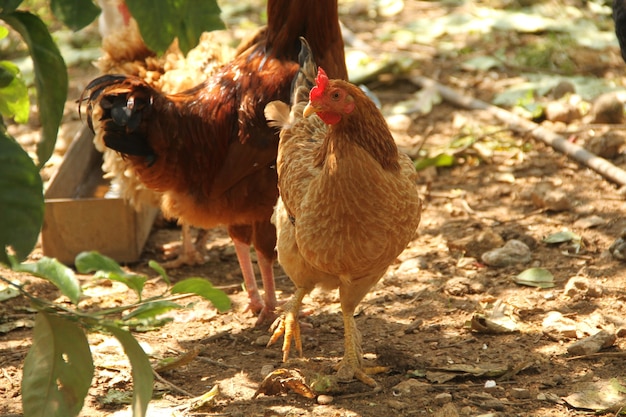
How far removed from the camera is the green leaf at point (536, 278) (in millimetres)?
4211

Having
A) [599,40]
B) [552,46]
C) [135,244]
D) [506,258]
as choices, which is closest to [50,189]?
[135,244]

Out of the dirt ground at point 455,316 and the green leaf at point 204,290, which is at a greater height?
the green leaf at point 204,290

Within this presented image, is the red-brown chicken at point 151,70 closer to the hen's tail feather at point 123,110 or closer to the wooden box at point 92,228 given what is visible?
the wooden box at point 92,228

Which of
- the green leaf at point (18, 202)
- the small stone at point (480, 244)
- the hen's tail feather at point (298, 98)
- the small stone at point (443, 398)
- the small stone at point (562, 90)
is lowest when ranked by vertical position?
the small stone at point (480, 244)

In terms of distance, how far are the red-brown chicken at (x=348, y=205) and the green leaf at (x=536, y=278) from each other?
1.20 meters

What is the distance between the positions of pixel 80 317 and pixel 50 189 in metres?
3.70

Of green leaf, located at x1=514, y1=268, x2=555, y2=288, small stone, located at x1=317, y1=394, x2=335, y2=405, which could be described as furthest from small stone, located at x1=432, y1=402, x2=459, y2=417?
green leaf, located at x1=514, y1=268, x2=555, y2=288

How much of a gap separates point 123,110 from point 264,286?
1.30 metres

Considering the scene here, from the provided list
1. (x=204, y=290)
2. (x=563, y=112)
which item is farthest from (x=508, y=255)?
(x=204, y=290)

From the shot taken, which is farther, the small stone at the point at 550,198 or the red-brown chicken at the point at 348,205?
the small stone at the point at 550,198

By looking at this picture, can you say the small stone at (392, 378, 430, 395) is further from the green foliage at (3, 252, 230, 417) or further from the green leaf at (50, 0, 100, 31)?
the green leaf at (50, 0, 100, 31)

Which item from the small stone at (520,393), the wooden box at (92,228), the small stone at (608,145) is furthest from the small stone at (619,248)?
the wooden box at (92,228)

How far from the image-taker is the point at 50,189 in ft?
17.3

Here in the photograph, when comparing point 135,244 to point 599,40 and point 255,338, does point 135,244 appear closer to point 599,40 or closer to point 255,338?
point 255,338
